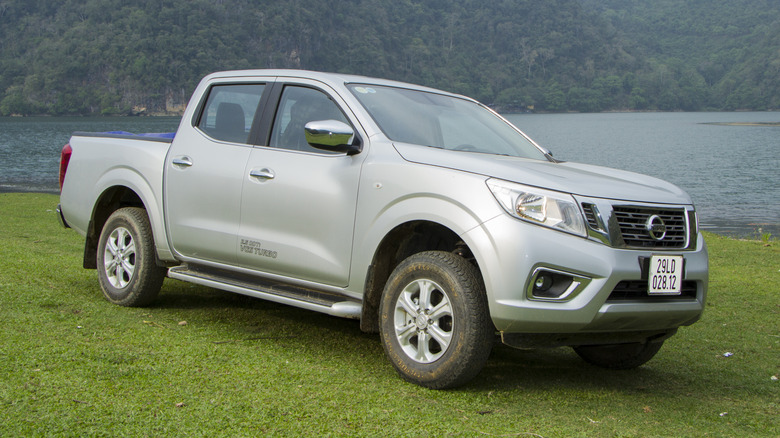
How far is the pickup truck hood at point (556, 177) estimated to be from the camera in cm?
423

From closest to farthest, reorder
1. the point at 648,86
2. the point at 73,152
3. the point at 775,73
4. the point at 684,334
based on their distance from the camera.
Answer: the point at 684,334 < the point at 73,152 < the point at 775,73 < the point at 648,86

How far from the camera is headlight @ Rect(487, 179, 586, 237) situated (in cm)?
411

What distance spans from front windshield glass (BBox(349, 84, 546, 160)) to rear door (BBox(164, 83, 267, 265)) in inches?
35.9

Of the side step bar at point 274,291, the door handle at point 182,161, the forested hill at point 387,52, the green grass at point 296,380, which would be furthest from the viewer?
the forested hill at point 387,52

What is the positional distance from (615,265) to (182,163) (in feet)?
10.3

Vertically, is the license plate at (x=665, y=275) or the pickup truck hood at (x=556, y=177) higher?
the pickup truck hood at (x=556, y=177)

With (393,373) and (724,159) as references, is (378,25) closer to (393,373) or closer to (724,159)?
(724,159)

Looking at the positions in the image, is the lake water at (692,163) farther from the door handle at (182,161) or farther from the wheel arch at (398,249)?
the door handle at (182,161)

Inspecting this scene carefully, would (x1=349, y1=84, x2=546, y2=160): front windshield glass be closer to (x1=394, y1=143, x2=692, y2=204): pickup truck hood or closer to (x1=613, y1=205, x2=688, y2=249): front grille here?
(x1=394, y1=143, x2=692, y2=204): pickup truck hood

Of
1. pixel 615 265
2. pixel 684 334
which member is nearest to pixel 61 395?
pixel 615 265

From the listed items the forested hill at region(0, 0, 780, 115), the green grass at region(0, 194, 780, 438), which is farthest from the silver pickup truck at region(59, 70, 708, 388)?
the forested hill at region(0, 0, 780, 115)

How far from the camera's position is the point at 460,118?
18.5 feet

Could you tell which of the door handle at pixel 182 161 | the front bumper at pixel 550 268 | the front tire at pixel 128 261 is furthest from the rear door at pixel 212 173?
the front bumper at pixel 550 268

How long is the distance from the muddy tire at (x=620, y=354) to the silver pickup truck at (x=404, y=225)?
0.5 inches
